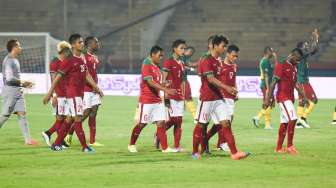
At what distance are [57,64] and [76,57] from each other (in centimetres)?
122

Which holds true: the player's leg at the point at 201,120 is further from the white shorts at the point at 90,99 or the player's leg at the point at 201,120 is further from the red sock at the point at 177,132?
the white shorts at the point at 90,99

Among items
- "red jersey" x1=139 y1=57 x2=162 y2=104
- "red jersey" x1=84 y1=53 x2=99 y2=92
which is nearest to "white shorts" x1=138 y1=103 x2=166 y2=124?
"red jersey" x1=139 y1=57 x2=162 y2=104

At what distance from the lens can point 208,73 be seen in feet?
53.7

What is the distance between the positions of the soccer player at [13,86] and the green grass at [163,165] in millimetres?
659

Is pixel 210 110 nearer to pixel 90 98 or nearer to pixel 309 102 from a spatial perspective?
pixel 90 98

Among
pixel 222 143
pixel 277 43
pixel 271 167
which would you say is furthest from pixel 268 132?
pixel 277 43

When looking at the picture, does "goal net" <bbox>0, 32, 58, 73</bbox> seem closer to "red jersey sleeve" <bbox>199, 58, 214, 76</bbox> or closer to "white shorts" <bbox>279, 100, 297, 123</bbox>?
"white shorts" <bbox>279, 100, 297, 123</bbox>

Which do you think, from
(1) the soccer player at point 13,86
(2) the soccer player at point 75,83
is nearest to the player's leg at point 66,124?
(2) the soccer player at point 75,83

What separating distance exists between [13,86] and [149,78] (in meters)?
3.55

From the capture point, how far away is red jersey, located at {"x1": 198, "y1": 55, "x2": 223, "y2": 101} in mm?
16438

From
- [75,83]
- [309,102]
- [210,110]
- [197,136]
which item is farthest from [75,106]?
[309,102]

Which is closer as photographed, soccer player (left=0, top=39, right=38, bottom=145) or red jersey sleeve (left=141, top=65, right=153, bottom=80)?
red jersey sleeve (left=141, top=65, right=153, bottom=80)

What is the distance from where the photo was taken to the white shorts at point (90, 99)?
19562 mm

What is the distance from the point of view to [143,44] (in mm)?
52500
